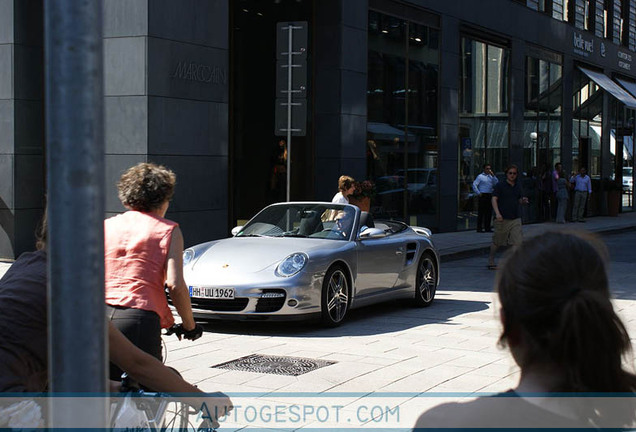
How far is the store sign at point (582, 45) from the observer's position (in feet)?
108

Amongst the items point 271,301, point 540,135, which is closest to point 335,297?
point 271,301

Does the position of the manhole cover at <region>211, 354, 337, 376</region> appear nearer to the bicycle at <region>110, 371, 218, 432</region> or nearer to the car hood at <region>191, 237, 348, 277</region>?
the car hood at <region>191, 237, 348, 277</region>

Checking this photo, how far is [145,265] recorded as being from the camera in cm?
400

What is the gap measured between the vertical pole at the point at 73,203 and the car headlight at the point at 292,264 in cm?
745

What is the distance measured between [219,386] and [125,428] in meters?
3.75

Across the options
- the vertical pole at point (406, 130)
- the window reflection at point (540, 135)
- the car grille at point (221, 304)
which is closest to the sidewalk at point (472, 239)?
the vertical pole at point (406, 130)

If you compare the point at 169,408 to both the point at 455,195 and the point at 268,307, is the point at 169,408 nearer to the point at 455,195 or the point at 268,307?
the point at 268,307

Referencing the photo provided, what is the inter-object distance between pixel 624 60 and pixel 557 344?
3920cm

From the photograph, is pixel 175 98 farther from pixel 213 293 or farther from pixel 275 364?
pixel 275 364

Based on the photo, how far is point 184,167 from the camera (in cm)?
1555

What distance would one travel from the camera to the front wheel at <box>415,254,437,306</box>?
37.4 ft

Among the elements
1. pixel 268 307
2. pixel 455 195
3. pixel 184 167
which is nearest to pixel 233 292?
pixel 268 307

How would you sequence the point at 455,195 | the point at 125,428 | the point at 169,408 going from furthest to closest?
the point at 455,195
the point at 169,408
the point at 125,428

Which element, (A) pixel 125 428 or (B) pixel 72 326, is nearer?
(B) pixel 72 326
